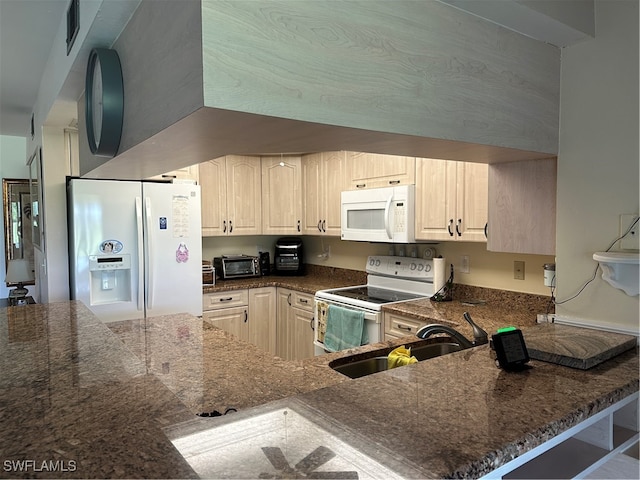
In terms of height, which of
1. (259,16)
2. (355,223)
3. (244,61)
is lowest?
(355,223)

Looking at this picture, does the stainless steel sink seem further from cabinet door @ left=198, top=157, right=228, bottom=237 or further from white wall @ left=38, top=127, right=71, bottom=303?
cabinet door @ left=198, top=157, right=228, bottom=237

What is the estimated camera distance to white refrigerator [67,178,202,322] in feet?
9.35

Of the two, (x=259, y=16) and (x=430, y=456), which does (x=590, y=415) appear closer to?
(x=430, y=456)

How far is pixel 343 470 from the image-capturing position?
72cm

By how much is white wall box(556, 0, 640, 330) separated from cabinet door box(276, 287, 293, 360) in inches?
107

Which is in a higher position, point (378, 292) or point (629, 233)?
point (629, 233)

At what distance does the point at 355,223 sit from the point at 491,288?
3.90 feet

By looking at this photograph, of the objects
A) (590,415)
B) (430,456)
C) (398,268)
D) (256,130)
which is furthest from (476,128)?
(398,268)

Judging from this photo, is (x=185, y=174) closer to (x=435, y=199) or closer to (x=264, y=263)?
(x=264, y=263)

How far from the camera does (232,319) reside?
396cm

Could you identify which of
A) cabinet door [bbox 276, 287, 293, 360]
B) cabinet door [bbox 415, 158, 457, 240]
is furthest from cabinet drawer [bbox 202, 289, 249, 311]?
cabinet door [bbox 415, 158, 457, 240]

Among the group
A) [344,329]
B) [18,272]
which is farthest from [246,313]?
[18,272]

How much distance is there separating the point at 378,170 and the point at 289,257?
62.0 inches

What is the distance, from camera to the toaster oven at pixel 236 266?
4297 mm
